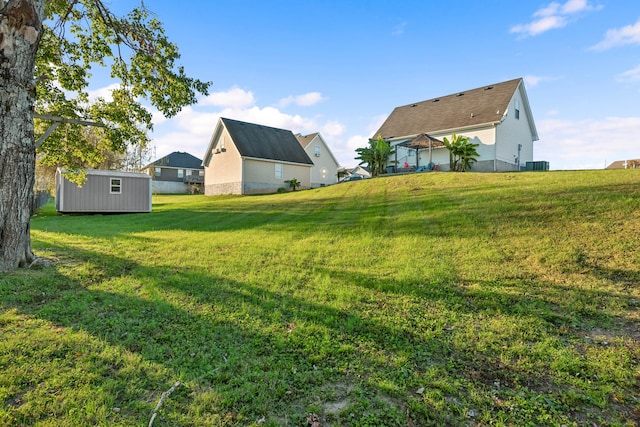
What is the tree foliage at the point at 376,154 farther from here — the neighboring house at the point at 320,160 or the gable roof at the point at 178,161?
the gable roof at the point at 178,161

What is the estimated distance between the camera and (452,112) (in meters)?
25.7

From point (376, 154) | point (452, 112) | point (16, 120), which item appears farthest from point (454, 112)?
point (16, 120)

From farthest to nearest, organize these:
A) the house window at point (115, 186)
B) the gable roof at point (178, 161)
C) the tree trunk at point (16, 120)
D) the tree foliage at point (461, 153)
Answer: the gable roof at point (178, 161)
the tree foliage at point (461, 153)
the house window at point (115, 186)
the tree trunk at point (16, 120)

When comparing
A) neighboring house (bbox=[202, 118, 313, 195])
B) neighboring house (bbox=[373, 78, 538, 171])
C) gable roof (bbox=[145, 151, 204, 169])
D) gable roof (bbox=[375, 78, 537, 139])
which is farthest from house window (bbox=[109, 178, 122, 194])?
gable roof (bbox=[145, 151, 204, 169])

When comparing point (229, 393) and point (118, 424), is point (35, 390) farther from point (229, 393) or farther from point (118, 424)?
point (229, 393)

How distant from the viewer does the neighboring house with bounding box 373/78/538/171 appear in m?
22.7

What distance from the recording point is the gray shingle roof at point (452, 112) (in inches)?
919

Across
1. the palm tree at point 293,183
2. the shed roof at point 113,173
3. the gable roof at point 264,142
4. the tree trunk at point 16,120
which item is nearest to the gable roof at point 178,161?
the gable roof at point 264,142

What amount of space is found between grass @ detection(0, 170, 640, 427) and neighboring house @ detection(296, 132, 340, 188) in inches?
1023

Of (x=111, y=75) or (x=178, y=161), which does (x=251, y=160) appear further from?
(x=178, y=161)

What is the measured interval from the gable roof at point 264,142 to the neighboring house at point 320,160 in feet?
8.53

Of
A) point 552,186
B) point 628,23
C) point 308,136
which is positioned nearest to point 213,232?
point 552,186

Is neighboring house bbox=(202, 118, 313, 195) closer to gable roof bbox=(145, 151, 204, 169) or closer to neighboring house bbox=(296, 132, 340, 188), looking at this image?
neighboring house bbox=(296, 132, 340, 188)

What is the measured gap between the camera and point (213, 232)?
392 inches
